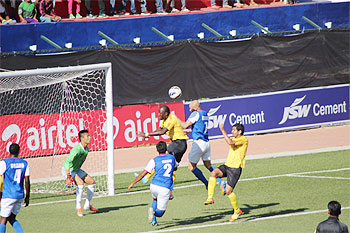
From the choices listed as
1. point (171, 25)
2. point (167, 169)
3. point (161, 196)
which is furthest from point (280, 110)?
point (161, 196)

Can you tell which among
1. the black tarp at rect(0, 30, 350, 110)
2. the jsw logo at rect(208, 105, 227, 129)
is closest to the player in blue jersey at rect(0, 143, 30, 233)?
the black tarp at rect(0, 30, 350, 110)

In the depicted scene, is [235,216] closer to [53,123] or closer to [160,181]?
[160,181]

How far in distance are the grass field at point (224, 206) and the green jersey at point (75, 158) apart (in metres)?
1.09

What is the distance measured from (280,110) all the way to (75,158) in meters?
12.1

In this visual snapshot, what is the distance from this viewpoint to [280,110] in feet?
78.5

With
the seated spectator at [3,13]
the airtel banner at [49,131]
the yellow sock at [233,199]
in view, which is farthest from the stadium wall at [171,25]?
the yellow sock at [233,199]

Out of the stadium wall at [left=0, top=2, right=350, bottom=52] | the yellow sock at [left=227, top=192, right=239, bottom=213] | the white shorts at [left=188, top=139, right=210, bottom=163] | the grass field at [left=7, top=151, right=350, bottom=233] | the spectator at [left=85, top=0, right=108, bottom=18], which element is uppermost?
the spectator at [left=85, top=0, right=108, bottom=18]

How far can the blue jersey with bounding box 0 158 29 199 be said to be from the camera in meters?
11.1

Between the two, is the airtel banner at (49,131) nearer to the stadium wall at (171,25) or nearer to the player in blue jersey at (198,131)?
the stadium wall at (171,25)

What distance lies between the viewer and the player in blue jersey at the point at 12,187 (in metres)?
11.1

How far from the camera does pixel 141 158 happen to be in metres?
20.6

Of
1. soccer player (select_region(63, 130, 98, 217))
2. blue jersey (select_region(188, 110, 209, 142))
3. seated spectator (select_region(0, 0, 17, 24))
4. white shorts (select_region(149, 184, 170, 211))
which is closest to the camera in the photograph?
white shorts (select_region(149, 184, 170, 211))

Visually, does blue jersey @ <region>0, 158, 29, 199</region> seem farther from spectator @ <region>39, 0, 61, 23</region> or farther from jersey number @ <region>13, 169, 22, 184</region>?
spectator @ <region>39, 0, 61, 23</region>

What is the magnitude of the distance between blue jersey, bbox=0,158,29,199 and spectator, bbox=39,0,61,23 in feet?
48.3
